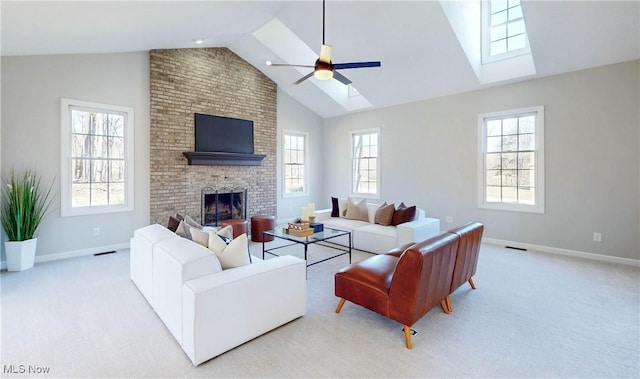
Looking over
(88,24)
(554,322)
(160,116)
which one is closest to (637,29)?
(554,322)

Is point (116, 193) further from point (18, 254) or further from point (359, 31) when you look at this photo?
point (359, 31)

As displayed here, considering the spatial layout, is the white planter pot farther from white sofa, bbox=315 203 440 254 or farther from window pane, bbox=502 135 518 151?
window pane, bbox=502 135 518 151

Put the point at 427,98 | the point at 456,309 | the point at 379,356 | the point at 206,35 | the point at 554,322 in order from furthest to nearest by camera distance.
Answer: the point at 427,98
the point at 206,35
the point at 456,309
the point at 554,322
the point at 379,356

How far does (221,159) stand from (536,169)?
18.9ft

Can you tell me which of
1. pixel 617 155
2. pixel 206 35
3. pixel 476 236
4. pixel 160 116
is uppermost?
pixel 206 35

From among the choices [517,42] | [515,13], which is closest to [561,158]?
[517,42]

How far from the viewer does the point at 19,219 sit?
3848 mm

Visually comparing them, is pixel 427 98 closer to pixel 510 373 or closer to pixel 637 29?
pixel 637 29

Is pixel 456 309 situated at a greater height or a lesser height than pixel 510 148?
lesser

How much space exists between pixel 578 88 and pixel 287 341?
5.48 metres

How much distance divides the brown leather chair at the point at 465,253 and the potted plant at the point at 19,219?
5.21 metres

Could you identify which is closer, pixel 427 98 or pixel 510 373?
pixel 510 373

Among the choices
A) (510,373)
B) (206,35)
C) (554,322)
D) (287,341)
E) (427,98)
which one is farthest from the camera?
(427,98)

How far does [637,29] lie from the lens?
368cm
